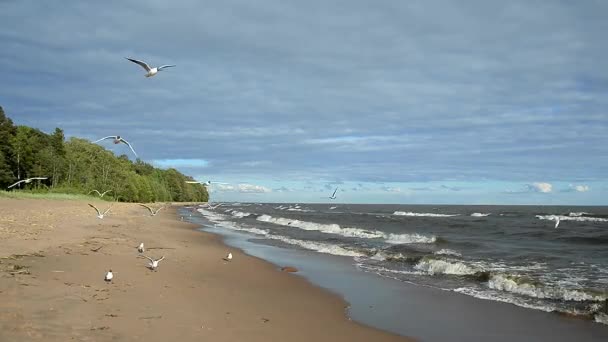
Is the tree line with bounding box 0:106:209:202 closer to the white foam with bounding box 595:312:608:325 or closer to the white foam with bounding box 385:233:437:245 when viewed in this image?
the white foam with bounding box 385:233:437:245

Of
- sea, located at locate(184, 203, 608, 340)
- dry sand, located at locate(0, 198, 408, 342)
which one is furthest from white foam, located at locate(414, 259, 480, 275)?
dry sand, located at locate(0, 198, 408, 342)

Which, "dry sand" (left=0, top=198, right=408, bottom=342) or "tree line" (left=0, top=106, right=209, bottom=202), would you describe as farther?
"tree line" (left=0, top=106, right=209, bottom=202)

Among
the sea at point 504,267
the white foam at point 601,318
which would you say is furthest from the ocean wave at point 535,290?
the white foam at point 601,318

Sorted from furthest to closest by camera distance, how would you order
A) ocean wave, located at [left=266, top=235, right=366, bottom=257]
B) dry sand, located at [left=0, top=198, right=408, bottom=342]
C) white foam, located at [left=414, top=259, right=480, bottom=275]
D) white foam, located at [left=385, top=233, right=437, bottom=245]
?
1. white foam, located at [left=385, top=233, right=437, bottom=245]
2. ocean wave, located at [left=266, top=235, right=366, bottom=257]
3. white foam, located at [left=414, top=259, right=480, bottom=275]
4. dry sand, located at [left=0, top=198, right=408, bottom=342]

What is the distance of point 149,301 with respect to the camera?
27.7 feet

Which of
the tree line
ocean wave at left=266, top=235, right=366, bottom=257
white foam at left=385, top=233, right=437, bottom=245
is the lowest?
ocean wave at left=266, top=235, right=366, bottom=257

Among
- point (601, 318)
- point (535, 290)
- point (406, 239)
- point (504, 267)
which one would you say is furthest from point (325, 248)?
point (601, 318)

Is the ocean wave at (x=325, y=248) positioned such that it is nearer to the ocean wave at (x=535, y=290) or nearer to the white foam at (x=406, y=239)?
the white foam at (x=406, y=239)

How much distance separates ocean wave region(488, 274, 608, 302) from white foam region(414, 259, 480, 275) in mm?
1482

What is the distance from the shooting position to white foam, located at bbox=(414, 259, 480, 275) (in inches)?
585

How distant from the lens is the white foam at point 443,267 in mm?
14867

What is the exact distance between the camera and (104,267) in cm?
1144

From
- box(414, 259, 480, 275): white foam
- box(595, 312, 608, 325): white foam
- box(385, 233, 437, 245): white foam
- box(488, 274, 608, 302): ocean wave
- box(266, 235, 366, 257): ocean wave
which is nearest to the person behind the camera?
box(595, 312, 608, 325): white foam

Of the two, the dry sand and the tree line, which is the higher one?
the tree line
